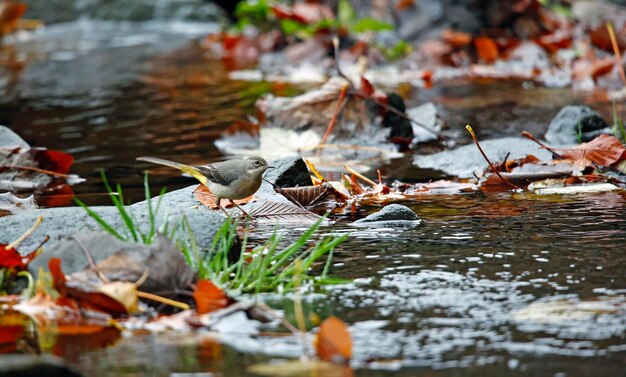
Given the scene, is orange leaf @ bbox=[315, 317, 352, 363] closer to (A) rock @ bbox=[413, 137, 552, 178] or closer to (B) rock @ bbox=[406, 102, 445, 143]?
(A) rock @ bbox=[413, 137, 552, 178]

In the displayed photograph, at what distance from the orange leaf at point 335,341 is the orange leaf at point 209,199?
6.85ft

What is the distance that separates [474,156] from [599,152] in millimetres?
824

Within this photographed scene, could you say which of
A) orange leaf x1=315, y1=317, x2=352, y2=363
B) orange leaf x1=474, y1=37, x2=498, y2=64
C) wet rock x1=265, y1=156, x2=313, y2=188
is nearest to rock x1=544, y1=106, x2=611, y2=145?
wet rock x1=265, y1=156, x2=313, y2=188

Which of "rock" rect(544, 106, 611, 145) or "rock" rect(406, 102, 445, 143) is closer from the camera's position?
"rock" rect(544, 106, 611, 145)

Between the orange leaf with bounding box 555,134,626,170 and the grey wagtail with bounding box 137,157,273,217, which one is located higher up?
the grey wagtail with bounding box 137,157,273,217

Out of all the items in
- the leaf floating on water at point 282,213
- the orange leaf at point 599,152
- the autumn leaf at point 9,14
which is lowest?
the leaf floating on water at point 282,213

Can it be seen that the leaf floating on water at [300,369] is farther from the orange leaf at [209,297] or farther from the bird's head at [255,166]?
the bird's head at [255,166]

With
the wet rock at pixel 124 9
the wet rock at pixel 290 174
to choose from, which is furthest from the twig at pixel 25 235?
the wet rock at pixel 124 9

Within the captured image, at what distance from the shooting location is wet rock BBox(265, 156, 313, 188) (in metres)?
4.53

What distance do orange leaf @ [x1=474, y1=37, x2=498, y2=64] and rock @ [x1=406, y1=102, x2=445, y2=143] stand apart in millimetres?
3460

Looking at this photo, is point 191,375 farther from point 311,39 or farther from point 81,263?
point 311,39

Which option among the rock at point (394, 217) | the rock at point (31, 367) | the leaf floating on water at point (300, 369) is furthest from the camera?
the rock at point (394, 217)

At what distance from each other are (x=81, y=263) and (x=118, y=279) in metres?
0.17

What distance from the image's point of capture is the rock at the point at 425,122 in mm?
6391
